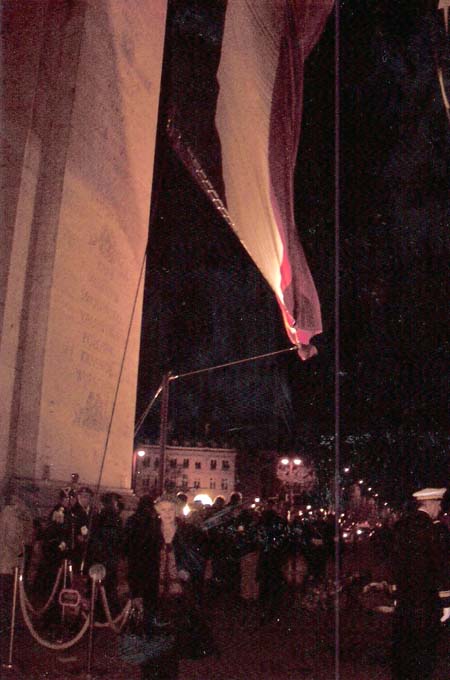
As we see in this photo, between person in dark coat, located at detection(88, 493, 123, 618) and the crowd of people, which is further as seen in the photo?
person in dark coat, located at detection(88, 493, 123, 618)

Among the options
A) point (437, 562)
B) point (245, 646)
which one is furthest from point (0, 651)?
point (437, 562)

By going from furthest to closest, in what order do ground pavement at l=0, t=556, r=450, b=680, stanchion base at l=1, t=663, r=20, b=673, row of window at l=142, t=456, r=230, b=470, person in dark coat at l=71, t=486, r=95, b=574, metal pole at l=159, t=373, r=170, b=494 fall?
row of window at l=142, t=456, r=230, b=470 → metal pole at l=159, t=373, r=170, b=494 → person in dark coat at l=71, t=486, r=95, b=574 → ground pavement at l=0, t=556, r=450, b=680 → stanchion base at l=1, t=663, r=20, b=673

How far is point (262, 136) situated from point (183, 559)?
612cm

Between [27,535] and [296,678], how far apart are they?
322cm

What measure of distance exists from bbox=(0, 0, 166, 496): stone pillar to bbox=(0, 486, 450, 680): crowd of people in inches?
52.8

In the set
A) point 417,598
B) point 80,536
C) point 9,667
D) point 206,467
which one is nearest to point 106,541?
point 80,536

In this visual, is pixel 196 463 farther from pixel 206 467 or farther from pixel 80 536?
pixel 80 536

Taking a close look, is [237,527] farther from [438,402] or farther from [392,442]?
[392,442]

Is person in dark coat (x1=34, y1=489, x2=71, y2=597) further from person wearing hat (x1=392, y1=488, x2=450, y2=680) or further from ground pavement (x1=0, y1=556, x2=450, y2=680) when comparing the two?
person wearing hat (x1=392, y1=488, x2=450, y2=680)

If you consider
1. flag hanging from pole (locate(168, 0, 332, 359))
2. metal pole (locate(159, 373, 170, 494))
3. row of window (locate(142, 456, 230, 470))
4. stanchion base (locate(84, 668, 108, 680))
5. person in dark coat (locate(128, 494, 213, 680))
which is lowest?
stanchion base (locate(84, 668, 108, 680))

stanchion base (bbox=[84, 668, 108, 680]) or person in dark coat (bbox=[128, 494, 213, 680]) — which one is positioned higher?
person in dark coat (bbox=[128, 494, 213, 680])

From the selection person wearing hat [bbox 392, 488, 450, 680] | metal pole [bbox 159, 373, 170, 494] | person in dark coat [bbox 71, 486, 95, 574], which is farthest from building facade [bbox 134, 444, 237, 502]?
person wearing hat [bbox 392, 488, 450, 680]

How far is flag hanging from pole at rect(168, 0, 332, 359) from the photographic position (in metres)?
10.4

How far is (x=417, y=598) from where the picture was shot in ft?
20.1
